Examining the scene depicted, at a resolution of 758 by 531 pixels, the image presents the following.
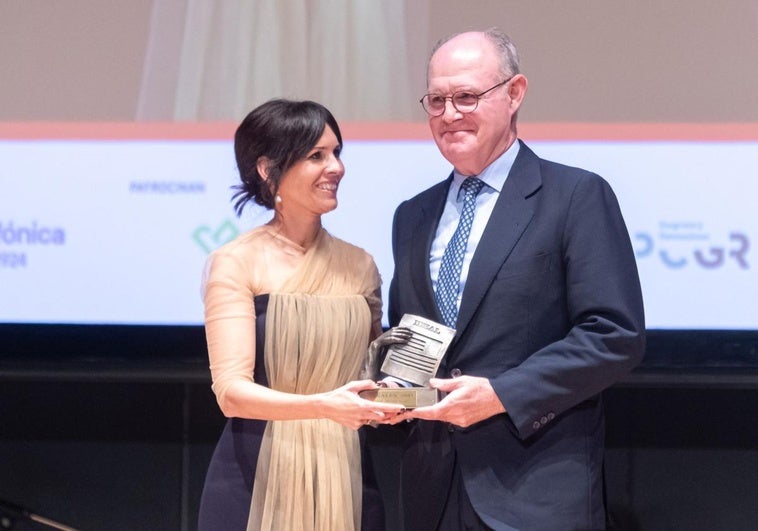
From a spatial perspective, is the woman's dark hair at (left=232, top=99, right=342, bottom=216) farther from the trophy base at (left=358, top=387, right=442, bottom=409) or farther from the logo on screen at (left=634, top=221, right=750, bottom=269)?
the logo on screen at (left=634, top=221, right=750, bottom=269)

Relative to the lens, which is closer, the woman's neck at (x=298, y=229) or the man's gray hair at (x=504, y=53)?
the man's gray hair at (x=504, y=53)

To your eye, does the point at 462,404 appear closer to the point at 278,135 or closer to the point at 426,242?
the point at 426,242

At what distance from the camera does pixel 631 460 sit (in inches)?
144

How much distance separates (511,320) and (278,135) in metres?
0.64

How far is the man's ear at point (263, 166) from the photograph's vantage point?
2254 millimetres

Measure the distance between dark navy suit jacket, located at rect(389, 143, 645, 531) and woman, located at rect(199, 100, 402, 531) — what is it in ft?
0.72

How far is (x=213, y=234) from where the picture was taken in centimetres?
346

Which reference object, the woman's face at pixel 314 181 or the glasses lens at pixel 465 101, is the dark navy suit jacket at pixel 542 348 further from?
the woman's face at pixel 314 181

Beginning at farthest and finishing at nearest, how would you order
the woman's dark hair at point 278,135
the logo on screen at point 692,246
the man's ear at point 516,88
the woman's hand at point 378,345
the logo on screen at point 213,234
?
1. the logo on screen at point 213,234
2. the logo on screen at point 692,246
3. the woman's dark hair at point 278,135
4. the man's ear at point 516,88
5. the woman's hand at point 378,345

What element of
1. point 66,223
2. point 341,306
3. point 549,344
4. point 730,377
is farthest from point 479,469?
point 66,223

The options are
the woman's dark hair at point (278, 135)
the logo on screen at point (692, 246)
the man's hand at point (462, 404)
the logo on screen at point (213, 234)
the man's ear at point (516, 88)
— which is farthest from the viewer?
the logo on screen at point (213, 234)

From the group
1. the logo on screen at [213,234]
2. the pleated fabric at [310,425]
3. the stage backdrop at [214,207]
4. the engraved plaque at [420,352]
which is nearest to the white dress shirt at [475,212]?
the engraved plaque at [420,352]

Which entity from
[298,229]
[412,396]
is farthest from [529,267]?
[298,229]

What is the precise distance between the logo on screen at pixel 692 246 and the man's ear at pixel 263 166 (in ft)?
5.01
